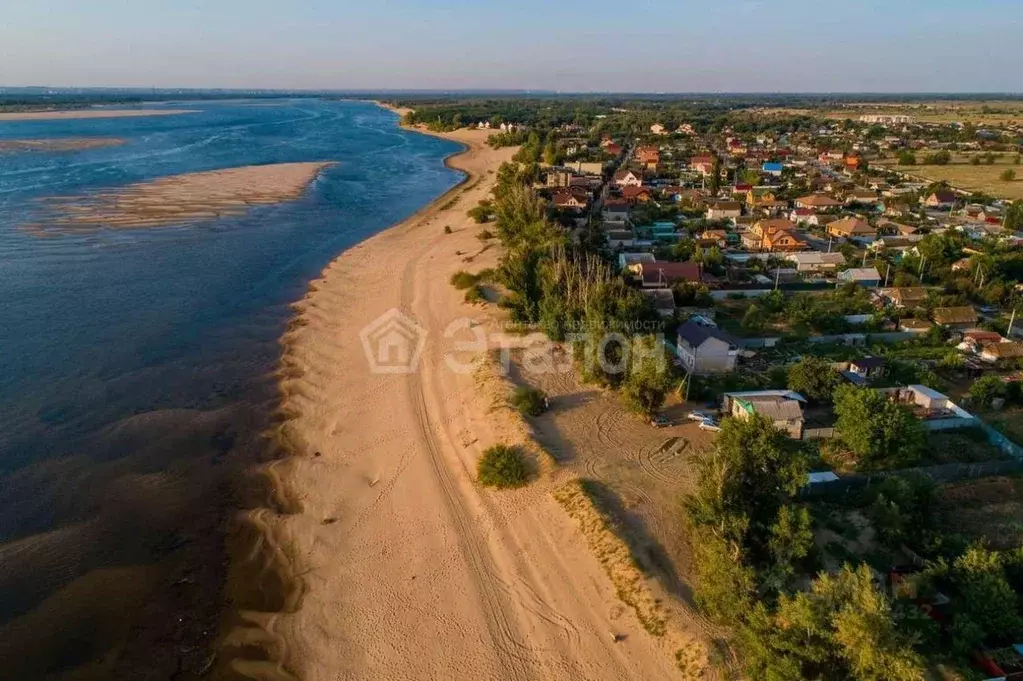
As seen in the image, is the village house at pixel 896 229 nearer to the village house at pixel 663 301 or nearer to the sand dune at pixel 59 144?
the village house at pixel 663 301

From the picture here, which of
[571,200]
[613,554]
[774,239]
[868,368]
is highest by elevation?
[571,200]

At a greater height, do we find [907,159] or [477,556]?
[907,159]

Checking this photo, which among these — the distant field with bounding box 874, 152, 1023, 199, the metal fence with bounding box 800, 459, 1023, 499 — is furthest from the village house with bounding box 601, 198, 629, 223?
the distant field with bounding box 874, 152, 1023, 199

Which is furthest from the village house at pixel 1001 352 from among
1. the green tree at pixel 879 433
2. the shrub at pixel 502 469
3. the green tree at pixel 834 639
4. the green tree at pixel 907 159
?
the green tree at pixel 907 159

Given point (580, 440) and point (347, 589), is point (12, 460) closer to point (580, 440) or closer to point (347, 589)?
point (347, 589)

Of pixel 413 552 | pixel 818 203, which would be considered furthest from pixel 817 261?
pixel 413 552

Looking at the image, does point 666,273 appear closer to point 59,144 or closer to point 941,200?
point 941,200
